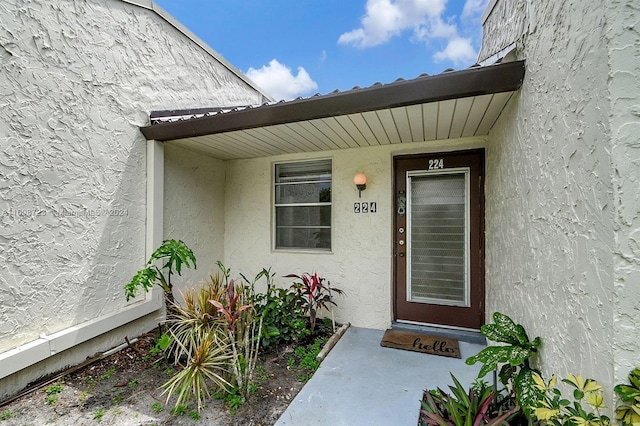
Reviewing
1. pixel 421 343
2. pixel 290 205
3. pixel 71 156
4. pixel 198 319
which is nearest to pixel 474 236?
pixel 421 343

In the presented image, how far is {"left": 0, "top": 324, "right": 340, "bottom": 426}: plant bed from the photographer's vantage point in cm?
229

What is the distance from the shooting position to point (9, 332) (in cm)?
253

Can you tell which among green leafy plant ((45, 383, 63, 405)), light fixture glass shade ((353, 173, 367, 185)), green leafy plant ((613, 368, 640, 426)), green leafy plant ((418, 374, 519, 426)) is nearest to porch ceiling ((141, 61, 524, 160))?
light fixture glass shade ((353, 173, 367, 185))

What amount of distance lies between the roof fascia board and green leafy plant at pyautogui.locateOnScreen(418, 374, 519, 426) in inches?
91.0

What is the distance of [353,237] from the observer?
165 inches

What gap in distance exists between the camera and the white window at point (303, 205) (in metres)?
4.45

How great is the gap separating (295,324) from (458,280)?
2292mm

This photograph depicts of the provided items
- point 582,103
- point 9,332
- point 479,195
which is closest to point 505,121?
point 479,195

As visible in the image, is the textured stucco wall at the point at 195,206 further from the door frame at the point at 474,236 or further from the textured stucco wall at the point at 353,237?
the door frame at the point at 474,236

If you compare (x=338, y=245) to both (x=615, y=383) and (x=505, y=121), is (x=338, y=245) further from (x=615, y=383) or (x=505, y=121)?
(x=615, y=383)

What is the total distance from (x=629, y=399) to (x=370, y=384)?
208 cm

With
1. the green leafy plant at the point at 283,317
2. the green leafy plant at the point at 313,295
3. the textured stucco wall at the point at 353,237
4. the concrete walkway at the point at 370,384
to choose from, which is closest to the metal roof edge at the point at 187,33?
the textured stucco wall at the point at 353,237

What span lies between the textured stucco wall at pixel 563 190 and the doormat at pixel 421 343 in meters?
1.14

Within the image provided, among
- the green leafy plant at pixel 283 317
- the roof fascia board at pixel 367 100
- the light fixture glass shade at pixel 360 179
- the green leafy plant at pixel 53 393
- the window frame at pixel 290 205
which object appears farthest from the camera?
the window frame at pixel 290 205
